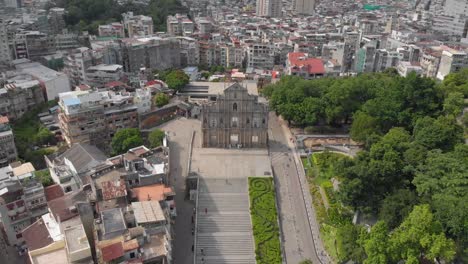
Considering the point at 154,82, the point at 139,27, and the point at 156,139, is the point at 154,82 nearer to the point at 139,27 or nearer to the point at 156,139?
the point at 156,139

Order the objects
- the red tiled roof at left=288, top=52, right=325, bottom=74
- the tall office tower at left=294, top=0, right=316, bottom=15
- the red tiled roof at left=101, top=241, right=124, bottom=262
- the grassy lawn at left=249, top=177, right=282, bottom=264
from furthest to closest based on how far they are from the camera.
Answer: the tall office tower at left=294, top=0, right=316, bottom=15 → the red tiled roof at left=288, top=52, right=325, bottom=74 → the grassy lawn at left=249, top=177, right=282, bottom=264 → the red tiled roof at left=101, top=241, right=124, bottom=262

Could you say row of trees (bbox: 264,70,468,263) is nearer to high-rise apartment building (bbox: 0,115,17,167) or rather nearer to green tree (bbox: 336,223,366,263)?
green tree (bbox: 336,223,366,263)

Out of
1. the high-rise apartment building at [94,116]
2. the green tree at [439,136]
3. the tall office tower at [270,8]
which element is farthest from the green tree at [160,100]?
the tall office tower at [270,8]

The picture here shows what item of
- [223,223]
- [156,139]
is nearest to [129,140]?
[156,139]

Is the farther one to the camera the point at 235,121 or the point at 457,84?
the point at 457,84

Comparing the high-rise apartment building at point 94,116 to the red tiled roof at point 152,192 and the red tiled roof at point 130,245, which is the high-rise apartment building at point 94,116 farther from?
the red tiled roof at point 130,245

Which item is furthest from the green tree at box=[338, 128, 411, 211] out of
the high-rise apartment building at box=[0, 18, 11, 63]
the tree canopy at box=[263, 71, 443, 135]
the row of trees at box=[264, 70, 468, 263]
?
the high-rise apartment building at box=[0, 18, 11, 63]
